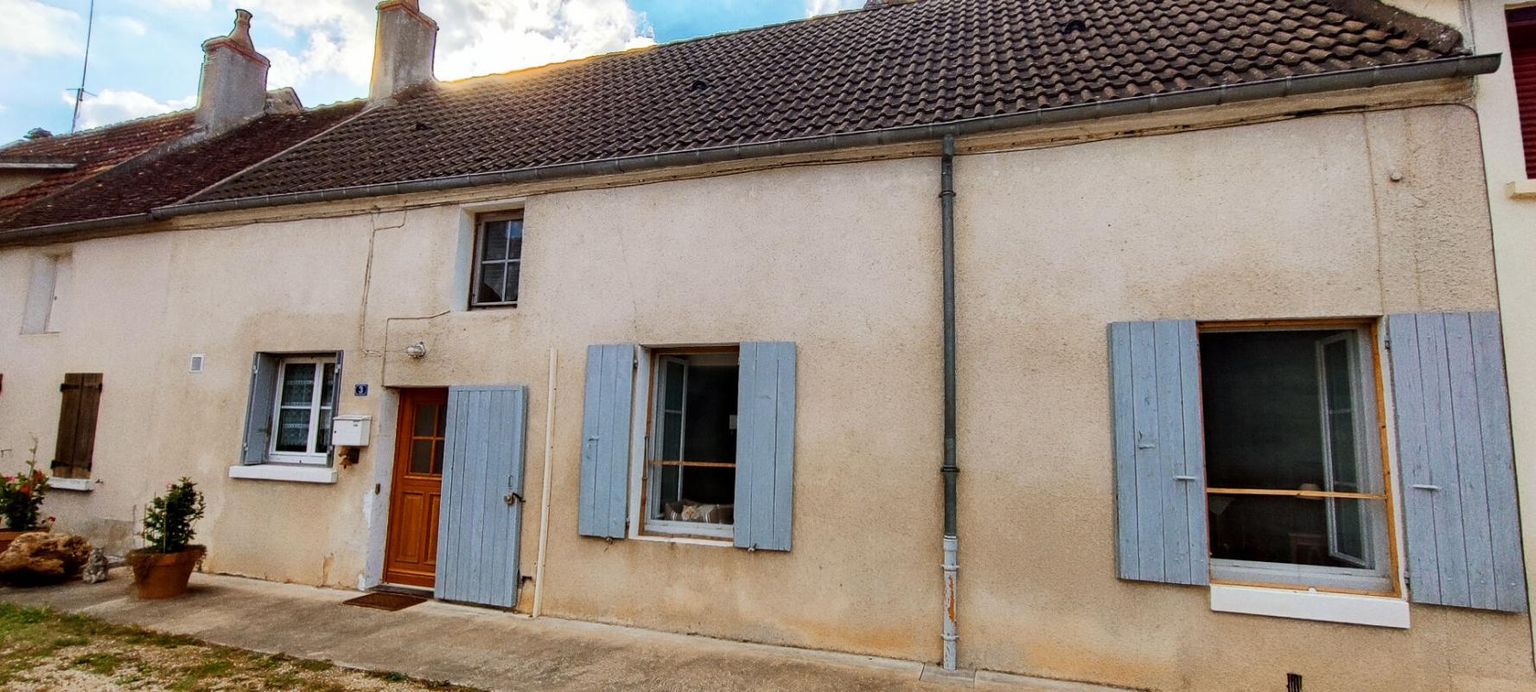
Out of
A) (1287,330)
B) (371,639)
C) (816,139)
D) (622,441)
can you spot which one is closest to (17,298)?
(371,639)

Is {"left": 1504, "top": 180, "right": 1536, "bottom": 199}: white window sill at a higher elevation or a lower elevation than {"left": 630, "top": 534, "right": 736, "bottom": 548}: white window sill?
higher

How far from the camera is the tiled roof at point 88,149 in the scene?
33.3 feet

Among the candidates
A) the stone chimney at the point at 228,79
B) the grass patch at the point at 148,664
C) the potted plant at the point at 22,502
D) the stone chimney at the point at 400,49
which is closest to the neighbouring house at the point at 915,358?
the potted plant at the point at 22,502

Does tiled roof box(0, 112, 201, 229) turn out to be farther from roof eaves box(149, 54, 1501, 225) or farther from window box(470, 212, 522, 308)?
window box(470, 212, 522, 308)

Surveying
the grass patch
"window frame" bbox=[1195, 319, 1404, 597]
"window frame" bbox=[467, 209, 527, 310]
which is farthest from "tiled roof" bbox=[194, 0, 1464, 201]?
the grass patch

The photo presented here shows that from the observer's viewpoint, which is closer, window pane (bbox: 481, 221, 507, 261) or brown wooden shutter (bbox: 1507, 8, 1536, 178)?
brown wooden shutter (bbox: 1507, 8, 1536, 178)

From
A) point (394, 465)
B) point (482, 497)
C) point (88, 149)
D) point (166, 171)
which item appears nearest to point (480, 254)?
point (394, 465)

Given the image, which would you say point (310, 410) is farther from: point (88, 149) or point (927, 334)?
point (88, 149)

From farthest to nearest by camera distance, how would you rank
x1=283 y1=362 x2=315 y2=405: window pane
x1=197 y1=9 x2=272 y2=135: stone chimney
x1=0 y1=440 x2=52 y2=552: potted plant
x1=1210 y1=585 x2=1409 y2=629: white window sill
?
1. x1=197 y1=9 x2=272 y2=135: stone chimney
2. x1=283 y1=362 x2=315 y2=405: window pane
3. x1=0 y1=440 x2=52 y2=552: potted plant
4. x1=1210 y1=585 x2=1409 y2=629: white window sill

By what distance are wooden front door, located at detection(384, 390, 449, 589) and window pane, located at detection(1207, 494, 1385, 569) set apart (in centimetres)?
621

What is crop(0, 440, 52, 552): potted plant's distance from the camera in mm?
7051

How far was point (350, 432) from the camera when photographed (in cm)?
646

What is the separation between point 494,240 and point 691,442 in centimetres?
278

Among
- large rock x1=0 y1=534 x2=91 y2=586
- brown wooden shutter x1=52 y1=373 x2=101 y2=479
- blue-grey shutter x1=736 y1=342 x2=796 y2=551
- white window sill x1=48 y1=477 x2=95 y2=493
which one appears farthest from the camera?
brown wooden shutter x1=52 y1=373 x2=101 y2=479
